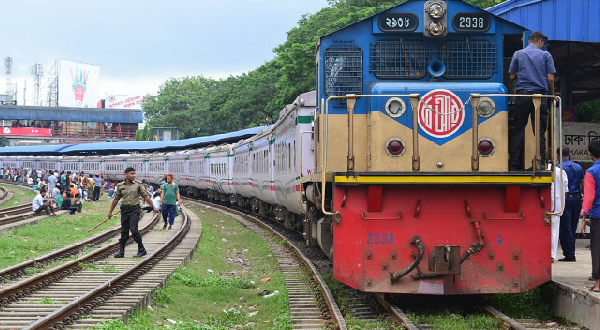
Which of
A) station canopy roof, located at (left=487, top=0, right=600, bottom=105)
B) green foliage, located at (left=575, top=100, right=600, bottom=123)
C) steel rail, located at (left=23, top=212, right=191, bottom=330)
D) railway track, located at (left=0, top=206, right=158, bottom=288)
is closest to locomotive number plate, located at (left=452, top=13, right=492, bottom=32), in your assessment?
station canopy roof, located at (left=487, top=0, right=600, bottom=105)

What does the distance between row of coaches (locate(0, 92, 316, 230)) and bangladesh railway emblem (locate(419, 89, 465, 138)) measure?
9.85ft

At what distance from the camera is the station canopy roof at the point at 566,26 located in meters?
13.4

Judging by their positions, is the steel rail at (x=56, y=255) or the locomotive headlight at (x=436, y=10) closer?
the locomotive headlight at (x=436, y=10)

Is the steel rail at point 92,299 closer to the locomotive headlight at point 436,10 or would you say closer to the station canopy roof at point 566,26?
Result: the locomotive headlight at point 436,10

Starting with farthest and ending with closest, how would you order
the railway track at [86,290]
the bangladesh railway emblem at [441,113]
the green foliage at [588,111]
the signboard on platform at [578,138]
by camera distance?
1. the green foliage at [588,111]
2. the signboard on platform at [578,138]
3. the bangladesh railway emblem at [441,113]
4. the railway track at [86,290]

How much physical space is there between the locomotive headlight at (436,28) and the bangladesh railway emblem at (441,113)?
90 centimetres

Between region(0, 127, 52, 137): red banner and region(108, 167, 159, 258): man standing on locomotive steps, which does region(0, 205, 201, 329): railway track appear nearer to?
region(108, 167, 159, 258): man standing on locomotive steps

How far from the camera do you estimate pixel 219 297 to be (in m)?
11.2

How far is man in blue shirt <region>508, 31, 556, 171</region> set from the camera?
330 inches

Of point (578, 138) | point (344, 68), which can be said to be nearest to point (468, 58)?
point (344, 68)

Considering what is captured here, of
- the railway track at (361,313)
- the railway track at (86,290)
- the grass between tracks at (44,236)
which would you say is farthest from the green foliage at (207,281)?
the grass between tracks at (44,236)

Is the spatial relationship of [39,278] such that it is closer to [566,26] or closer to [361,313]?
[361,313]

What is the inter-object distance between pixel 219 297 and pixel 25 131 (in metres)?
95.5

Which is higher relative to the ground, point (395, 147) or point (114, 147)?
point (114, 147)
